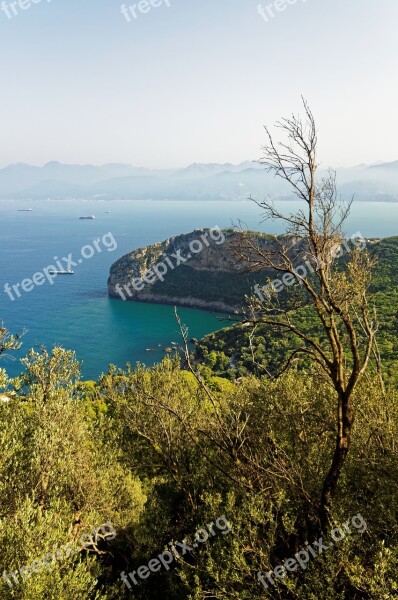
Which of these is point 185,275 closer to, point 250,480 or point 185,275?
point 185,275

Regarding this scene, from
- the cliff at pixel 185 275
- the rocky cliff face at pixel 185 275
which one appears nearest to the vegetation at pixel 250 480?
the rocky cliff face at pixel 185 275

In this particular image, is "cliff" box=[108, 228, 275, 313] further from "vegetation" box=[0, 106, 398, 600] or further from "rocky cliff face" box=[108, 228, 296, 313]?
"vegetation" box=[0, 106, 398, 600]

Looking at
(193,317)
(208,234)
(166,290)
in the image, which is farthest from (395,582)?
(208,234)

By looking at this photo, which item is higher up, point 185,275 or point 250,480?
point 250,480

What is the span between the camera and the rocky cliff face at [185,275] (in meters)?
135

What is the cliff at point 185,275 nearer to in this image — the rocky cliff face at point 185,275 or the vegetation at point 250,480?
the rocky cliff face at point 185,275

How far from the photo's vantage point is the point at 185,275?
14962 cm

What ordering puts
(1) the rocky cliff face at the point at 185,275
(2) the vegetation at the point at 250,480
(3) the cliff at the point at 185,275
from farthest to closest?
(1) the rocky cliff face at the point at 185,275, (3) the cliff at the point at 185,275, (2) the vegetation at the point at 250,480

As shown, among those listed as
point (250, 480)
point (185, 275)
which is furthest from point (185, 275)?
point (250, 480)

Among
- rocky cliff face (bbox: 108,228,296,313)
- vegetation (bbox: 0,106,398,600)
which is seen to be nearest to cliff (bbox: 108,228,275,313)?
rocky cliff face (bbox: 108,228,296,313)

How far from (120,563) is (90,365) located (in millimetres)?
69382

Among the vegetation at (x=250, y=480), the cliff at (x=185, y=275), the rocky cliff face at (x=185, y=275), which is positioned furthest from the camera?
the rocky cliff face at (x=185, y=275)

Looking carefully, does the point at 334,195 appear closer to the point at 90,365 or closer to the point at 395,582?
the point at 395,582

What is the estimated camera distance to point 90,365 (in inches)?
3258
